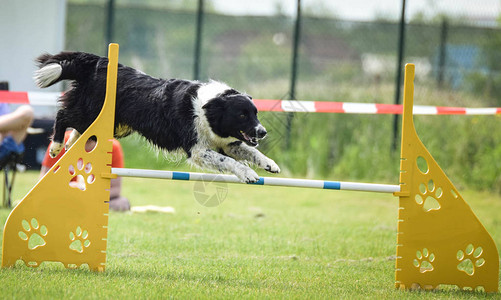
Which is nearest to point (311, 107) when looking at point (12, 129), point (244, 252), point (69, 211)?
point (244, 252)

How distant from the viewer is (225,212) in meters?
6.20

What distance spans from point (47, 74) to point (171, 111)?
2.75ft

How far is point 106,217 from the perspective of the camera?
3.44 meters

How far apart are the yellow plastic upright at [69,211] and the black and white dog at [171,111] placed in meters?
0.32

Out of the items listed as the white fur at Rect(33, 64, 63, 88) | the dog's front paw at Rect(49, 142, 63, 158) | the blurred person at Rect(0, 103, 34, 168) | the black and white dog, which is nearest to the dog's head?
the black and white dog

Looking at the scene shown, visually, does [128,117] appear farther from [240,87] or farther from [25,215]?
[240,87]

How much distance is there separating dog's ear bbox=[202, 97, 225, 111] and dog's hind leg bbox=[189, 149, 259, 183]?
25 centimetres

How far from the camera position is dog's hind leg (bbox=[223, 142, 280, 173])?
3.74 m

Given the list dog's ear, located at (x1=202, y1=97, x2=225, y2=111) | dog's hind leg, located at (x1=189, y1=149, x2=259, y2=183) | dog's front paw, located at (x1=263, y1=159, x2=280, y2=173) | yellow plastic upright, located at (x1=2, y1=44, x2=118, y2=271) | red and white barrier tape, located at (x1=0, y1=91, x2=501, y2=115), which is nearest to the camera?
yellow plastic upright, located at (x1=2, y1=44, x2=118, y2=271)

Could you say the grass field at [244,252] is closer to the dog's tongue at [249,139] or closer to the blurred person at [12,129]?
the blurred person at [12,129]

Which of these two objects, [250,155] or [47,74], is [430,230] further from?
[47,74]

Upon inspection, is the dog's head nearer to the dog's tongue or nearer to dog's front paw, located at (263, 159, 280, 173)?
the dog's tongue

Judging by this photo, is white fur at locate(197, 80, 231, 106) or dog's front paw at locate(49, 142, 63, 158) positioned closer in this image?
white fur at locate(197, 80, 231, 106)

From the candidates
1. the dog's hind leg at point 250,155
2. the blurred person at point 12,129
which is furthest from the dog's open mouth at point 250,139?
the blurred person at point 12,129
